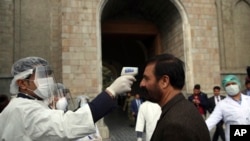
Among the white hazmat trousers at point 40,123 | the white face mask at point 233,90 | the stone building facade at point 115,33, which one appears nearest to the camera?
the white hazmat trousers at point 40,123

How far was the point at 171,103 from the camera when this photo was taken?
1805 mm

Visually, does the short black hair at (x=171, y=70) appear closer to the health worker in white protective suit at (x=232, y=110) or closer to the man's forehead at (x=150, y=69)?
the man's forehead at (x=150, y=69)

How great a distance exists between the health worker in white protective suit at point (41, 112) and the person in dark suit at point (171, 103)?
0.18m

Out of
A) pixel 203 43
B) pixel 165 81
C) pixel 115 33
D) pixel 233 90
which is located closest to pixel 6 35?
pixel 115 33

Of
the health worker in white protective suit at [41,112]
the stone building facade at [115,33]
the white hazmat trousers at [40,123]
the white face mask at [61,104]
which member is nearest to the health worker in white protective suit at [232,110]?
the white face mask at [61,104]

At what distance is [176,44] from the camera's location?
12742 mm

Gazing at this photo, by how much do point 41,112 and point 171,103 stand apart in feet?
3.09

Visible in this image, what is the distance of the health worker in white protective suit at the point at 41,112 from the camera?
186cm

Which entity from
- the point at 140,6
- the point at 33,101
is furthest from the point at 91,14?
the point at 33,101

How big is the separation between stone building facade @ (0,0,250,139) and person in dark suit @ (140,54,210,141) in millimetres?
8677

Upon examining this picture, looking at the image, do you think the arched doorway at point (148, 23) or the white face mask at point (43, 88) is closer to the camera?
the white face mask at point (43, 88)

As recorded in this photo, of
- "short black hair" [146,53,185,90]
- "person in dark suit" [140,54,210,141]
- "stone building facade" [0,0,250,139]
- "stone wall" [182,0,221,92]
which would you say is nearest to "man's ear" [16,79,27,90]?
"person in dark suit" [140,54,210,141]

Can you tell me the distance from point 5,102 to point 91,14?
273 inches

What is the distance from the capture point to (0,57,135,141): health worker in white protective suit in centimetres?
186
